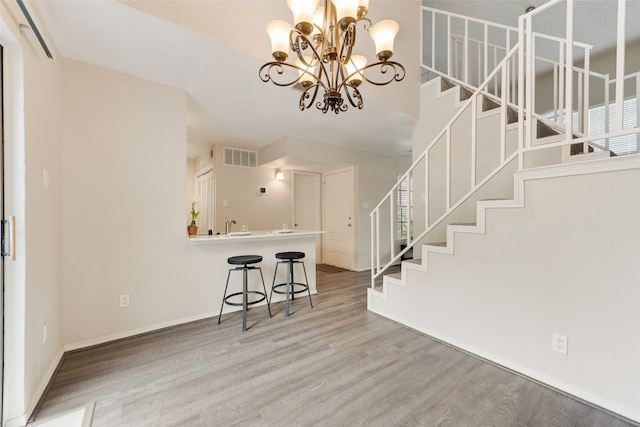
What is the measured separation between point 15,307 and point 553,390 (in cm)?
337

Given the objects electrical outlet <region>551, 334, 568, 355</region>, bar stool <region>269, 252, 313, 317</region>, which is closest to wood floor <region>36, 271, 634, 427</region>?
electrical outlet <region>551, 334, 568, 355</region>

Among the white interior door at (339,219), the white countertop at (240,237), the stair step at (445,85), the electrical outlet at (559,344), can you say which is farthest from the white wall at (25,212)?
the white interior door at (339,219)

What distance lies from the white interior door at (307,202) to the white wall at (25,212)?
417 centimetres

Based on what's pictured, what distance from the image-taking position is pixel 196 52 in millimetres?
2199

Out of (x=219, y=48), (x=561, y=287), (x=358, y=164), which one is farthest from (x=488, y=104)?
(x=219, y=48)

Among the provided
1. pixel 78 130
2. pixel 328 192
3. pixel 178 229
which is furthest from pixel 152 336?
pixel 328 192

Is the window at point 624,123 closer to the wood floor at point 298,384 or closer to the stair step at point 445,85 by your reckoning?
the stair step at point 445,85

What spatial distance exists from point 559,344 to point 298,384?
71.2 inches

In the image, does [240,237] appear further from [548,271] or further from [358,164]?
[358,164]

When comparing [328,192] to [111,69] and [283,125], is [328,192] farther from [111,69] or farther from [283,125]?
[111,69]

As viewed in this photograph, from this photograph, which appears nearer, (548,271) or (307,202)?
(548,271)

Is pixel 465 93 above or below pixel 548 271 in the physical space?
above

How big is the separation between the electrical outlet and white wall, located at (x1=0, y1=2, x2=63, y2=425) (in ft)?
10.9

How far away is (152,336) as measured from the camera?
8.27ft
